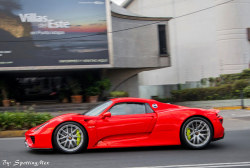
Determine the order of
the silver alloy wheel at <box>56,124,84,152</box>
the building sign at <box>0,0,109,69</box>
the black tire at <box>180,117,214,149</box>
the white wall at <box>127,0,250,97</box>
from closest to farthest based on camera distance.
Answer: the silver alloy wheel at <box>56,124,84,152</box> → the black tire at <box>180,117,214,149</box> → the building sign at <box>0,0,109,69</box> → the white wall at <box>127,0,250,97</box>

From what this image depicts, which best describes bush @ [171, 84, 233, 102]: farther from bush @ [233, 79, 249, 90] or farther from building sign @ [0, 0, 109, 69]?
Answer: building sign @ [0, 0, 109, 69]

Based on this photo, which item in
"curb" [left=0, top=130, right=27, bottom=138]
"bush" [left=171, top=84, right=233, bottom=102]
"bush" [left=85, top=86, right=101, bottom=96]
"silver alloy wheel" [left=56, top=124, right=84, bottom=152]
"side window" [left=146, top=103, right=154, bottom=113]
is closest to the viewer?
"silver alloy wheel" [left=56, top=124, right=84, bottom=152]

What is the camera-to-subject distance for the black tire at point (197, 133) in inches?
249

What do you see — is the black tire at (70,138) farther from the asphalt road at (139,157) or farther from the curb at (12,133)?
the curb at (12,133)

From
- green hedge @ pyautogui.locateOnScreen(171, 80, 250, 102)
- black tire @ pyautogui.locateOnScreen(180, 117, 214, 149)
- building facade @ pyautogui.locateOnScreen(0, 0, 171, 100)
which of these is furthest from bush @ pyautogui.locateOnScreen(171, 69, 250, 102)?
black tire @ pyautogui.locateOnScreen(180, 117, 214, 149)

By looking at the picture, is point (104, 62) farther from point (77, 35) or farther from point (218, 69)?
point (218, 69)

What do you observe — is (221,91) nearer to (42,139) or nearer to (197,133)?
(197,133)

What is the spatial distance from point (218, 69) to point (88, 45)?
11.1 metres

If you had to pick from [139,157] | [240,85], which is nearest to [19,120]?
[139,157]

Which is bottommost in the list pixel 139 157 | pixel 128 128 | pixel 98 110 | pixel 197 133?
pixel 139 157

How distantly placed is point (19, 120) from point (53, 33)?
950cm

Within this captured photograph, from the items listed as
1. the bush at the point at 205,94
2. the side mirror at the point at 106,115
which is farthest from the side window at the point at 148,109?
the bush at the point at 205,94

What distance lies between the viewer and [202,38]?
25484 mm

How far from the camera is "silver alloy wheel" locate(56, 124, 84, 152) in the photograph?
5965 millimetres
